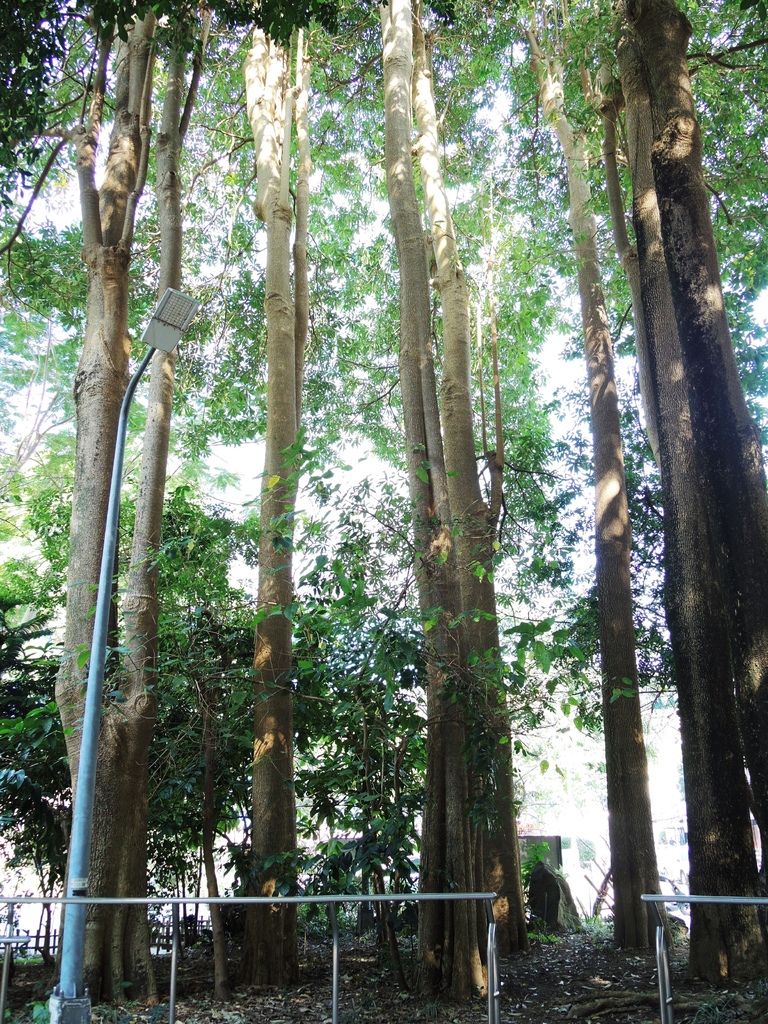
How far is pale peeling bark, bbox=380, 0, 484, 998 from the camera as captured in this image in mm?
5992

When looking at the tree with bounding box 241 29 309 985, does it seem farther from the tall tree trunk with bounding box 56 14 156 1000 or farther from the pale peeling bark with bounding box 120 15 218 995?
the tall tree trunk with bounding box 56 14 156 1000

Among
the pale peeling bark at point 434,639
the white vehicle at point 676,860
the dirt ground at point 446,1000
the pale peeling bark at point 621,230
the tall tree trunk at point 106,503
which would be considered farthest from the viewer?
the white vehicle at point 676,860

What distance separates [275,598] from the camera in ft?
24.1

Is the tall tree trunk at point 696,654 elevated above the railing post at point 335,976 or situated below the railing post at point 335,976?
above

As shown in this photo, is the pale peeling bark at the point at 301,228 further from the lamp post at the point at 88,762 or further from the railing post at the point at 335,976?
the railing post at the point at 335,976

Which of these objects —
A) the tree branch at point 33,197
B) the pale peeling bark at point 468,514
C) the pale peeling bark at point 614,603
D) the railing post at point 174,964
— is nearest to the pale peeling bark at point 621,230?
the pale peeling bark at point 614,603

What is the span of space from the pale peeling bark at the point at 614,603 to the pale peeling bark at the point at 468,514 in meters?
1.18

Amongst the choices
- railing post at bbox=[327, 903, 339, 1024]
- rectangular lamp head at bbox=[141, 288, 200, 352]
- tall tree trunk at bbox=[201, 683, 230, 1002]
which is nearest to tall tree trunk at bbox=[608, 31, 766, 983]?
railing post at bbox=[327, 903, 339, 1024]

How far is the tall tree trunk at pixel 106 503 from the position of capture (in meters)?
6.12

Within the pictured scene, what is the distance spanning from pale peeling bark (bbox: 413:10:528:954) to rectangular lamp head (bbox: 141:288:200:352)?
2.72 m

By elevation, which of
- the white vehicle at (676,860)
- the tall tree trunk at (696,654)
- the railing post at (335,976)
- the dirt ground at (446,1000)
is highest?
the tall tree trunk at (696,654)

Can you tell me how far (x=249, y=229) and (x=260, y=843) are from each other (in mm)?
9938

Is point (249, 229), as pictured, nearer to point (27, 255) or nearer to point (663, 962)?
point (27, 255)

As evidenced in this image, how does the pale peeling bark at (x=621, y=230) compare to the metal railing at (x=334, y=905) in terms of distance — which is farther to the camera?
the pale peeling bark at (x=621, y=230)
